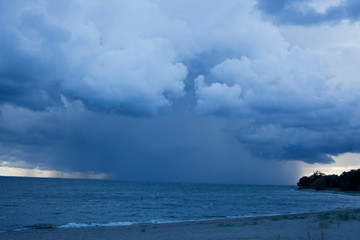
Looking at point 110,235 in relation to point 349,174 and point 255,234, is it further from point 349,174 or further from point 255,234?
point 349,174

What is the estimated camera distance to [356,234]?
18.3 meters

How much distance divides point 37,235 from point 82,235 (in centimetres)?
380

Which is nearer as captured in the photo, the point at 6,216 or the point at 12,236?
the point at 12,236

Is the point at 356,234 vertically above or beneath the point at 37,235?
above

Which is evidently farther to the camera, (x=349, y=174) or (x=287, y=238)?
(x=349, y=174)

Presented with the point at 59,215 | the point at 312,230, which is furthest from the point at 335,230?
the point at 59,215

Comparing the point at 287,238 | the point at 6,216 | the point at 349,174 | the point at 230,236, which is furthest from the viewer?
the point at 349,174

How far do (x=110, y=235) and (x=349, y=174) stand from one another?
138 meters

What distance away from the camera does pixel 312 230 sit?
66.0ft

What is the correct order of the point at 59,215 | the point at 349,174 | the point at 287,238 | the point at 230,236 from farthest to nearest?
the point at 349,174, the point at 59,215, the point at 230,236, the point at 287,238

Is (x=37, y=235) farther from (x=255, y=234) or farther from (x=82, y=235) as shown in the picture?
(x=255, y=234)

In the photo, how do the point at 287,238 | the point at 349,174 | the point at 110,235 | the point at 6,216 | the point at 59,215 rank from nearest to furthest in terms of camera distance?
the point at 287,238
the point at 110,235
the point at 6,216
the point at 59,215
the point at 349,174

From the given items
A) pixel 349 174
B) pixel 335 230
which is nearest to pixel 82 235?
pixel 335 230

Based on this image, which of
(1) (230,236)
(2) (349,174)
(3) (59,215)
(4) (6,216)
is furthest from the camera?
(2) (349,174)
